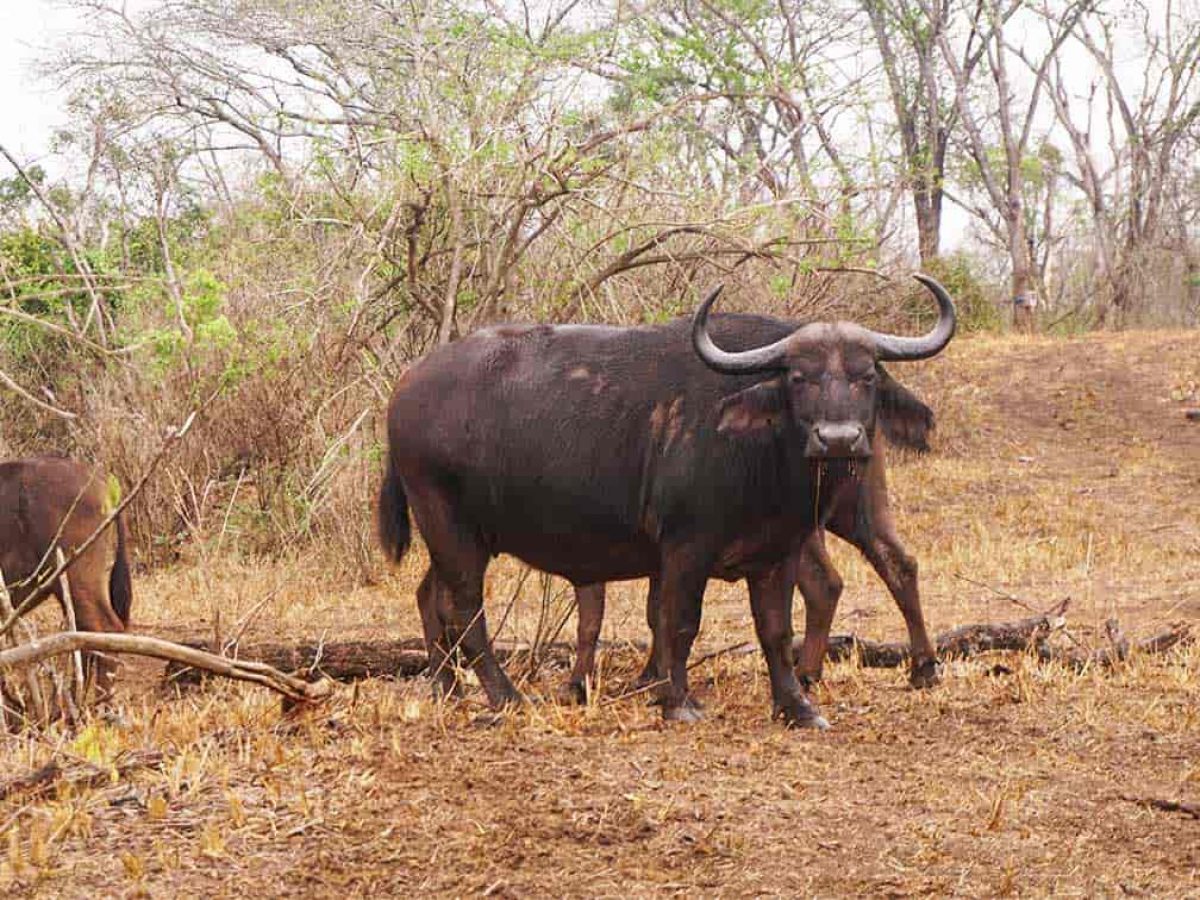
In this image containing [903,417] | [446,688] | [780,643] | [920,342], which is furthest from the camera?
[446,688]

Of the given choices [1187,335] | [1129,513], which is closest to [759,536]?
[1129,513]

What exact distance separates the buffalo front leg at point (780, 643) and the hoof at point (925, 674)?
37.9 inches

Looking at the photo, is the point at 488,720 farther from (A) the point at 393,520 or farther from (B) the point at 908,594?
(B) the point at 908,594

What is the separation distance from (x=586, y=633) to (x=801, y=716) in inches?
57.4

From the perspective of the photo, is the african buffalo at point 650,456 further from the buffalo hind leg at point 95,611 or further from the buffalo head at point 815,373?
the buffalo hind leg at point 95,611

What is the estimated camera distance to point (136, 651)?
5074 mm

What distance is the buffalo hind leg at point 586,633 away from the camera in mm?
7898

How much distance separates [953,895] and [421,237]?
8.62 meters

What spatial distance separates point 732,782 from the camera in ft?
18.0

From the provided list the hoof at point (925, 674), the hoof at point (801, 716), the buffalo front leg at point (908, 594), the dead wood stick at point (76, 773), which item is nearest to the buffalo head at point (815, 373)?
the hoof at point (801, 716)

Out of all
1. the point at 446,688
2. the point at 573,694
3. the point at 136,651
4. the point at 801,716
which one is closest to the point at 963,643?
the point at 801,716

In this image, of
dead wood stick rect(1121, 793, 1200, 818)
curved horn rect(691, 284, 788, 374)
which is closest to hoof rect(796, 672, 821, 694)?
curved horn rect(691, 284, 788, 374)

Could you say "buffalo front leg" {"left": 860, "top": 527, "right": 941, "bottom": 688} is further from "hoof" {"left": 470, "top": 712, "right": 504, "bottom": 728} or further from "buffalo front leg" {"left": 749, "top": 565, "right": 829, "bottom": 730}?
"hoof" {"left": 470, "top": 712, "right": 504, "bottom": 728}

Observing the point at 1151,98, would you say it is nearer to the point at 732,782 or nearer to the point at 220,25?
the point at 220,25
